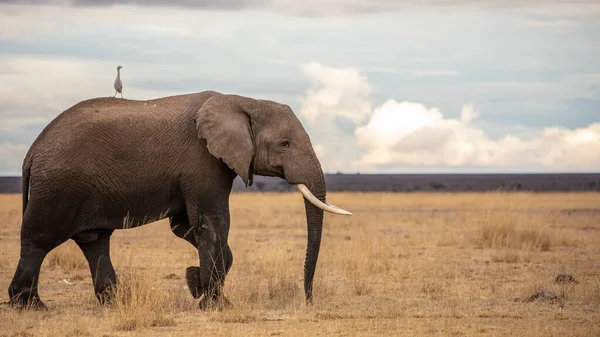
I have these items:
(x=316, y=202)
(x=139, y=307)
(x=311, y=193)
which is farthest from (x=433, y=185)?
(x=139, y=307)

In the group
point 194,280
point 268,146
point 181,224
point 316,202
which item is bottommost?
point 194,280

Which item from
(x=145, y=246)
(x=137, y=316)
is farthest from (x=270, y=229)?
(x=137, y=316)

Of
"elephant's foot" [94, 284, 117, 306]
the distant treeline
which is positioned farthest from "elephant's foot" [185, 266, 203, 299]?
the distant treeline

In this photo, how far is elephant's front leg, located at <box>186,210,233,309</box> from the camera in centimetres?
1302

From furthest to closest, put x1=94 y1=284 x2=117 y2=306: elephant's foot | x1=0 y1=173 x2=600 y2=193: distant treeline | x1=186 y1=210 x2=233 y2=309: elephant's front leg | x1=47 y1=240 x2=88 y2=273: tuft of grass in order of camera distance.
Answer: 1. x1=0 y1=173 x2=600 y2=193: distant treeline
2. x1=47 y1=240 x2=88 y2=273: tuft of grass
3. x1=94 y1=284 x2=117 y2=306: elephant's foot
4. x1=186 y1=210 x2=233 y2=309: elephant's front leg

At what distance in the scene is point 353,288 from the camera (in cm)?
1533

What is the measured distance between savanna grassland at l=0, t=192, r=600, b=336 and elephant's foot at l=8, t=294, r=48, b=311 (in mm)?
143

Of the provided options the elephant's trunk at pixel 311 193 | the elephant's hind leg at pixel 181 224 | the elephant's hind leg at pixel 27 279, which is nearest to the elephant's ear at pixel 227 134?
the elephant's trunk at pixel 311 193

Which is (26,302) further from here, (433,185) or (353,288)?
(433,185)

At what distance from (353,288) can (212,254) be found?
3003mm

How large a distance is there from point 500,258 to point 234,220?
17.1m

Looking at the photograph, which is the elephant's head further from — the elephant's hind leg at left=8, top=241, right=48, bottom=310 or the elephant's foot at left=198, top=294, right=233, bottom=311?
the elephant's hind leg at left=8, top=241, right=48, bottom=310

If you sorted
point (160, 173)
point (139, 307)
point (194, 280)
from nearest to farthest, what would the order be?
point (139, 307), point (160, 173), point (194, 280)

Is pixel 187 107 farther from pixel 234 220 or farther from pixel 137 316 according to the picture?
pixel 234 220
